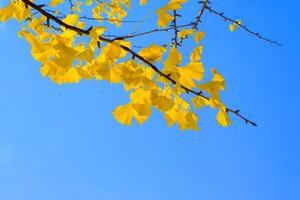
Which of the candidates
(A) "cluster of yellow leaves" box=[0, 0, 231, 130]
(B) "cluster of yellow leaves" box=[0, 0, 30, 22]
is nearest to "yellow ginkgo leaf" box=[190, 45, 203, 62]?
(A) "cluster of yellow leaves" box=[0, 0, 231, 130]

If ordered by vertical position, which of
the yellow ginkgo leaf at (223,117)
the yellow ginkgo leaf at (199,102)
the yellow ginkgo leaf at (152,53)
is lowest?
the yellow ginkgo leaf at (223,117)

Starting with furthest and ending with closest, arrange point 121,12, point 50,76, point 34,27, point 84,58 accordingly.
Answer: point 121,12
point 34,27
point 50,76
point 84,58

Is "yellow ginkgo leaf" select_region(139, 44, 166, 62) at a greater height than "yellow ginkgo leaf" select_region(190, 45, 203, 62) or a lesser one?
lesser

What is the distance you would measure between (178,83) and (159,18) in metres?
0.19

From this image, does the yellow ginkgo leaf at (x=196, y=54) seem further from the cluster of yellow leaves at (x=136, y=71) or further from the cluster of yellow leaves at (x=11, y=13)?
the cluster of yellow leaves at (x=11, y=13)

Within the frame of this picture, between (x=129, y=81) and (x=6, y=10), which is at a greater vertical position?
(x=6, y=10)

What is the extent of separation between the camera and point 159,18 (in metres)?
1.21

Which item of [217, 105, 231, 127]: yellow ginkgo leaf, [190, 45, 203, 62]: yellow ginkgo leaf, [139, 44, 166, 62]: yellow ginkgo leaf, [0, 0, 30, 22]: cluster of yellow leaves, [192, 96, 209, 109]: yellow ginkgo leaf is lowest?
[217, 105, 231, 127]: yellow ginkgo leaf

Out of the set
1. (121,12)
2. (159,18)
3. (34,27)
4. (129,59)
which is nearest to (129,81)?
(129,59)

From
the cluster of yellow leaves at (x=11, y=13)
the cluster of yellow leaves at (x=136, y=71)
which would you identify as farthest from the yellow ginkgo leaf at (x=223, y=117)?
the cluster of yellow leaves at (x=11, y=13)

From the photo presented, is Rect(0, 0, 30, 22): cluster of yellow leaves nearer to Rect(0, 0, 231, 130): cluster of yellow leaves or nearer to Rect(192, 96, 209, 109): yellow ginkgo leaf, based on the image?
Rect(0, 0, 231, 130): cluster of yellow leaves

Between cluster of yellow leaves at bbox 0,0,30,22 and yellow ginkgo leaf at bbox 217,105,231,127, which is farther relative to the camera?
cluster of yellow leaves at bbox 0,0,30,22

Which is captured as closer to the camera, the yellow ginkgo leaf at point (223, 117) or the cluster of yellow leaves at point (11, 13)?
the yellow ginkgo leaf at point (223, 117)

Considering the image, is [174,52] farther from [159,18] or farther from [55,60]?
[55,60]
